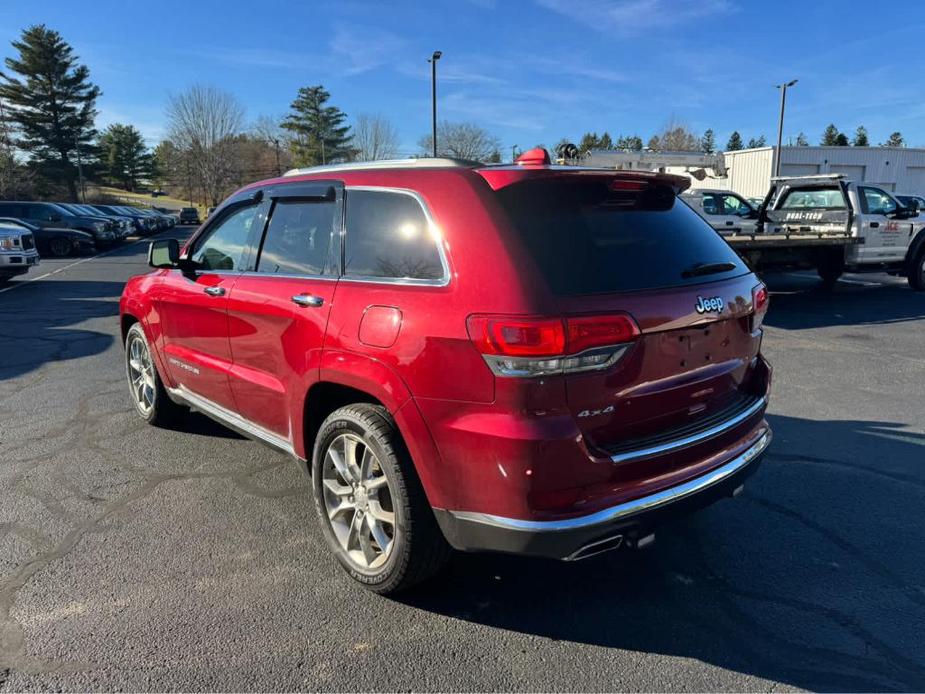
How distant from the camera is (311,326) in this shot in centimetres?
294

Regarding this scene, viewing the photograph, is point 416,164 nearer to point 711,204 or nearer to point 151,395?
point 151,395

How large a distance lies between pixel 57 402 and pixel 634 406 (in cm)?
534

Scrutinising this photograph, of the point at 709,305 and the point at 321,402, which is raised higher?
the point at 709,305

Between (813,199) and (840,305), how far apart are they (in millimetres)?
2552

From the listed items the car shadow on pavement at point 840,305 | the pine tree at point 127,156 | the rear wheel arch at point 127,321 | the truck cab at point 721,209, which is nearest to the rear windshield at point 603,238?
the rear wheel arch at point 127,321

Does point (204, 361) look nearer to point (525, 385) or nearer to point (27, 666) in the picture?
point (27, 666)

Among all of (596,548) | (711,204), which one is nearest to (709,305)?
(596,548)

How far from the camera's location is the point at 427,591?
287cm

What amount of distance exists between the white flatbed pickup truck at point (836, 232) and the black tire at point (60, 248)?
21132mm

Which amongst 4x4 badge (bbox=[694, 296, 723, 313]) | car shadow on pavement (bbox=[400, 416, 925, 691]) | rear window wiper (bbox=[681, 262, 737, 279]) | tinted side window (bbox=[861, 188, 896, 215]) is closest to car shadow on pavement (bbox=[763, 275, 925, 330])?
tinted side window (bbox=[861, 188, 896, 215])

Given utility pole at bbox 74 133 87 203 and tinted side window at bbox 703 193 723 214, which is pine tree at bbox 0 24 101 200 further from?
tinted side window at bbox 703 193 723 214

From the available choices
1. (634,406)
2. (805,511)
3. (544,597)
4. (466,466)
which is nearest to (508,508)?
(466,466)

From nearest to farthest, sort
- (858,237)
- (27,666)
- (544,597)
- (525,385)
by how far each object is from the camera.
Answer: (525,385) → (27,666) → (544,597) → (858,237)

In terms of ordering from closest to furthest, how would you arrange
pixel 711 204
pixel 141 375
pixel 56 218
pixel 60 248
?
1. pixel 141 375
2. pixel 711 204
3. pixel 60 248
4. pixel 56 218
